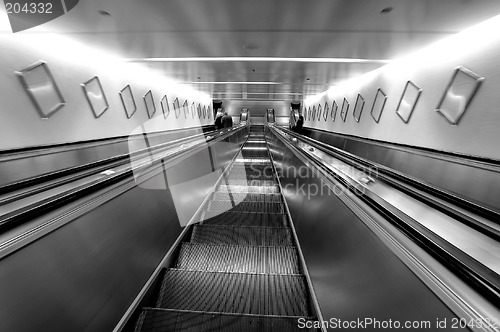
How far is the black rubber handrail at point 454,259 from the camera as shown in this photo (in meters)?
0.70

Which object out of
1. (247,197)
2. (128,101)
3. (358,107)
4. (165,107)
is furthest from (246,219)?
(165,107)

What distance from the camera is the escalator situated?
1749 mm

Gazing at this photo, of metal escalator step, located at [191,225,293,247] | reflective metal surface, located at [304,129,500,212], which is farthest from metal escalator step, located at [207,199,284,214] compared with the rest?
reflective metal surface, located at [304,129,500,212]

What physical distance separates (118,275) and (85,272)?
303 mm

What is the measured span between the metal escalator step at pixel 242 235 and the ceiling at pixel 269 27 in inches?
149

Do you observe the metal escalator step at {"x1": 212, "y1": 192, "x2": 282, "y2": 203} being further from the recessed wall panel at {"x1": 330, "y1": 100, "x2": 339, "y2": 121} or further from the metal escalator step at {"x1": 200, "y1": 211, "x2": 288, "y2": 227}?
the recessed wall panel at {"x1": 330, "y1": 100, "x2": 339, "y2": 121}

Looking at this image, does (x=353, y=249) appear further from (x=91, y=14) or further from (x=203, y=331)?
(x=91, y=14)

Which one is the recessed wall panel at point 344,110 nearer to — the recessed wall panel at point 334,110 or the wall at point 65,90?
the recessed wall panel at point 334,110

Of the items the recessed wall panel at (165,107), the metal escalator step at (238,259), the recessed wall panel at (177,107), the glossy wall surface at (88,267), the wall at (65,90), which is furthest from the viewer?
the recessed wall panel at (177,107)

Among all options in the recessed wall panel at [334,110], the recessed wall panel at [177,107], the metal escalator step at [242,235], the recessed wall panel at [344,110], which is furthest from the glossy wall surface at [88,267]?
the recessed wall panel at [177,107]

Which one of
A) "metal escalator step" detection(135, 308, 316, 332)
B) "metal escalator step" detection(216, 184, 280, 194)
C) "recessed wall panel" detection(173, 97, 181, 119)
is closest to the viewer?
"metal escalator step" detection(135, 308, 316, 332)

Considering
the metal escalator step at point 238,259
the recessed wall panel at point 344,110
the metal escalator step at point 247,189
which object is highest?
the recessed wall panel at point 344,110

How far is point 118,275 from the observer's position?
1.60 m

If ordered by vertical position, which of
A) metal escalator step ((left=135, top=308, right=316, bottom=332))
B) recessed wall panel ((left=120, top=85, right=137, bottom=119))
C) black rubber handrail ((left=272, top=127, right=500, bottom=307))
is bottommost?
metal escalator step ((left=135, top=308, right=316, bottom=332))
